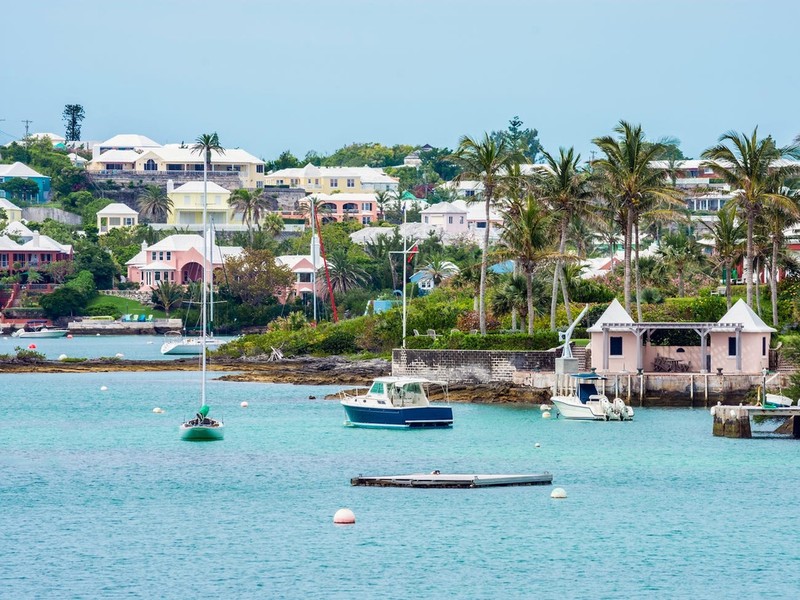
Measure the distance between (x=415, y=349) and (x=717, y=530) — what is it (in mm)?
38935

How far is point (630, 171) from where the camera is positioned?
77.3m

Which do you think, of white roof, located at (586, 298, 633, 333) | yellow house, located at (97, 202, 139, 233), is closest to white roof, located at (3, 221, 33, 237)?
yellow house, located at (97, 202, 139, 233)

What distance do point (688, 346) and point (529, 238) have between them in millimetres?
8988

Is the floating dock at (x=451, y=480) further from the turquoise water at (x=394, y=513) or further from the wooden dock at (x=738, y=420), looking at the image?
the wooden dock at (x=738, y=420)

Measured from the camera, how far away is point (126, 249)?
170 meters

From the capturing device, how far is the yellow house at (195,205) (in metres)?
185

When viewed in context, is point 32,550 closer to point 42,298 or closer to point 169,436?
point 169,436

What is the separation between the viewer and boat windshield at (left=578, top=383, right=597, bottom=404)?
6994cm

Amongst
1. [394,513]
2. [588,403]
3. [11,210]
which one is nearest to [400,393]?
[588,403]

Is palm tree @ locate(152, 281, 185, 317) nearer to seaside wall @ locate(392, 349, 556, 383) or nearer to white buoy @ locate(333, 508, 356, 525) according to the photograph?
seaside wall @ locate(392, 349, 556, 383)

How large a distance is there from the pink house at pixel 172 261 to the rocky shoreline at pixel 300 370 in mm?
52236

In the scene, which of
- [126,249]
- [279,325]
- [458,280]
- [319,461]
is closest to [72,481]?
[319,461]

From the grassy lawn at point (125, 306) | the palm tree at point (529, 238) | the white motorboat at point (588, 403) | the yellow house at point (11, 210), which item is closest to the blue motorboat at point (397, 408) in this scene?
the white motorboat at point (588, 403)

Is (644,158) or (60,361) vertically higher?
(644,158)
